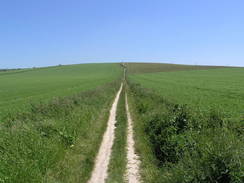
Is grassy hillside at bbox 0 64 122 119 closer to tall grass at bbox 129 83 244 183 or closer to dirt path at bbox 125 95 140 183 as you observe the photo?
dirt path at bbox 125 95 140 183

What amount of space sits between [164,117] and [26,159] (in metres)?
7.04

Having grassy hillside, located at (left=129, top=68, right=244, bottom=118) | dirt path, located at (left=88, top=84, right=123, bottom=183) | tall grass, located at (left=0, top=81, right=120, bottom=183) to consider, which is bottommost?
dirt path, located at (left=88, top=84, right=123, bottom=183)

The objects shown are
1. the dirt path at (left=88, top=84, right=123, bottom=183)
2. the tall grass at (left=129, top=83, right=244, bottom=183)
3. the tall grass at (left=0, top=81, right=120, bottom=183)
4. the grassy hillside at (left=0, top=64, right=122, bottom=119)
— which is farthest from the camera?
the grassy hillside at (left=0, top=64, right=122, bottom=119)

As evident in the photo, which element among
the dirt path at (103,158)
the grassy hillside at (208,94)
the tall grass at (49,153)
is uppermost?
the grassy hillside at (208,94)

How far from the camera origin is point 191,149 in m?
7.36

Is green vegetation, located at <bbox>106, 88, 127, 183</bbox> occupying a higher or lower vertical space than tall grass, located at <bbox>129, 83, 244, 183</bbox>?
lower

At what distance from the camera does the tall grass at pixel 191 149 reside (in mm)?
5447

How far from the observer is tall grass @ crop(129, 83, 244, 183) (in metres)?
5.45

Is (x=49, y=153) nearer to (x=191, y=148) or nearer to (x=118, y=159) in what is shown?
(x=118, y=159)

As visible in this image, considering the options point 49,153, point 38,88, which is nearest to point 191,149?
point 49,153

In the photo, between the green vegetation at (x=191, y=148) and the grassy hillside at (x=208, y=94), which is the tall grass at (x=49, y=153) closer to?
the green vegetation at (x=191, y=148)

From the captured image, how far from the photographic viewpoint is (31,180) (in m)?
6.17

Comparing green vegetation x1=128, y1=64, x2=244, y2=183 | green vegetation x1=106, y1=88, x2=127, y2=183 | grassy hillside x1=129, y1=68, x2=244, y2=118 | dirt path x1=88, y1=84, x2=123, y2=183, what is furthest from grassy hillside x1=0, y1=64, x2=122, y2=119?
grassy hillside x1=129, y1=68, x2=244, y2=118

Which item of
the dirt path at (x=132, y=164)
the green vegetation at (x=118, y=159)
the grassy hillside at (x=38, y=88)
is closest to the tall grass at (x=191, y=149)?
the dirt path at (x=132, y=164)
